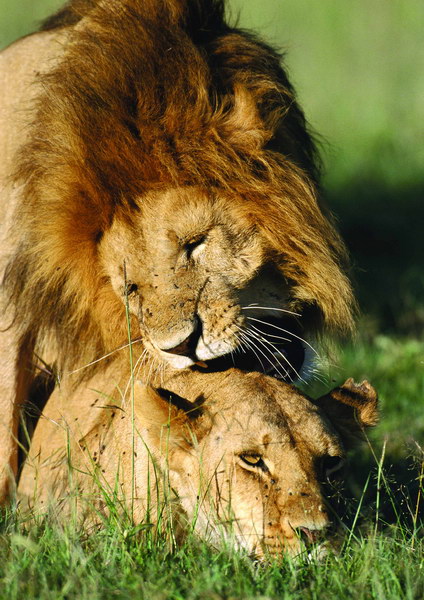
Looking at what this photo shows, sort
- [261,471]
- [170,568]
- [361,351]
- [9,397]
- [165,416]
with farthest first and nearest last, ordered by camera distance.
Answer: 1. [361,351]
2. [9,397]
3. [165,416]
4. [261,471]
5. [170,568]

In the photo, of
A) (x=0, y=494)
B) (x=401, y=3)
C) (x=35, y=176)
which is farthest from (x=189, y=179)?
(x=401, y=3)

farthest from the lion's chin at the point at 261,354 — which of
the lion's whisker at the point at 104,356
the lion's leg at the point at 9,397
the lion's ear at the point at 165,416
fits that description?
the lion's leg at the point at 9,397

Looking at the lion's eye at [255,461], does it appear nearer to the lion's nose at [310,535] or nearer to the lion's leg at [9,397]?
the lion's nose at [310,535]

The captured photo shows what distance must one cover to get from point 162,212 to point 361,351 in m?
3.23

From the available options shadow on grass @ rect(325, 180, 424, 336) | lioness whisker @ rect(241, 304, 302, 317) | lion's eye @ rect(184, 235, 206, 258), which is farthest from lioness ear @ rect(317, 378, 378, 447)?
shadow on grass @ rect(325, 180, 424, 336)

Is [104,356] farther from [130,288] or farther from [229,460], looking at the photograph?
[229,460]

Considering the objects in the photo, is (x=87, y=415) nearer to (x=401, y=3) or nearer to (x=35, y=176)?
(x=35, y=176)

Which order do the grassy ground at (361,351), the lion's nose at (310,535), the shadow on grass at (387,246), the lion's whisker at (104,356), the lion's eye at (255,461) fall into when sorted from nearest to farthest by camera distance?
1. the grassy ground at (361,351)
2. the lion's nose at (310,535)
3. the lion's eye at (255,461)
4. the lion's whisker at (104,356)
5. the shadow on grass at (387,246)

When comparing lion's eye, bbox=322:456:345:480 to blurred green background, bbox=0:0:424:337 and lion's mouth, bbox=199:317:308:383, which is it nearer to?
lion's mouth, bbox=199:317:308:383

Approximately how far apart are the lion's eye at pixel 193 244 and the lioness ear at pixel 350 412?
636 millimetres

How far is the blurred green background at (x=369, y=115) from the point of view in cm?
796

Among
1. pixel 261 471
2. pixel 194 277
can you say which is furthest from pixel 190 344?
pixel 261 471

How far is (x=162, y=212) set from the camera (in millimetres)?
3246

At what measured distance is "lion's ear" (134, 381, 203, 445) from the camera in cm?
313
